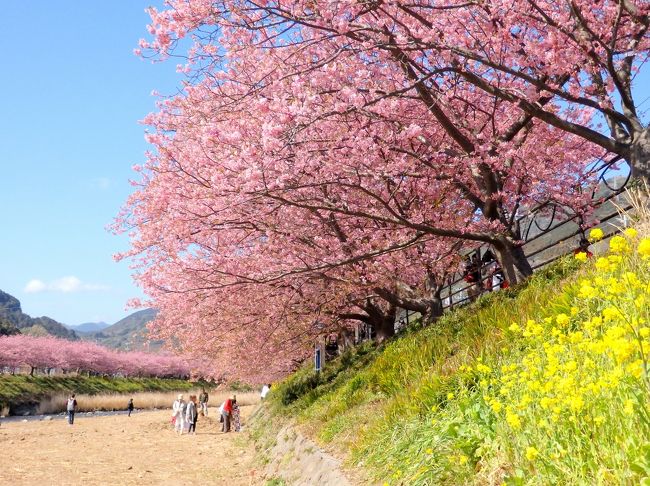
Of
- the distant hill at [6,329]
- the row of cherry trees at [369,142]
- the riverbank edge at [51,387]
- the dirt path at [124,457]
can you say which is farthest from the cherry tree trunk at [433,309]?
the distant hill at [6,329]

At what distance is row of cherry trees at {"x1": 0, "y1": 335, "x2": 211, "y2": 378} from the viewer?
66375mm

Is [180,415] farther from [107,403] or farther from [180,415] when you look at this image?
[107,403]

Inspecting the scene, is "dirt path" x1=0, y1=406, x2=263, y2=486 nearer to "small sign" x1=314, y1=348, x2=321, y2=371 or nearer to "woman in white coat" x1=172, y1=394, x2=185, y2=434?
"woman in white coat" x1=172, y1=394, x2=185, y2=434

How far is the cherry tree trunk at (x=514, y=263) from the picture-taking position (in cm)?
1022

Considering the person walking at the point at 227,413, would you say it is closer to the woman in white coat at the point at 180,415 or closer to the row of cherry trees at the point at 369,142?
the woman in white coat at the point at 180,415

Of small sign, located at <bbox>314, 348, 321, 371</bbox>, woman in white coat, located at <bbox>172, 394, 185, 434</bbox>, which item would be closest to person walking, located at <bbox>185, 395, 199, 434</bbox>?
woman in white coat, located at <bbox>172, 394, 185, 434</bbox>

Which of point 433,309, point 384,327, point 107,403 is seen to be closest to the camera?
point 433,309

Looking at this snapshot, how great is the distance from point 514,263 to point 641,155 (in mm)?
3000

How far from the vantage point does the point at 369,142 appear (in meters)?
8.73

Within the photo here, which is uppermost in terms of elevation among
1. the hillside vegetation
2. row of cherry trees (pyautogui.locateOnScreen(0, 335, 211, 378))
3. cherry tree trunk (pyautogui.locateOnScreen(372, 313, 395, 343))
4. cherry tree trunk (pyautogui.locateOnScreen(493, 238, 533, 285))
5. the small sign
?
row of cherry trees (pyautogui.locateOnScreen(0, 335, 211, 378))

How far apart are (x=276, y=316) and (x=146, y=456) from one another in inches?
294

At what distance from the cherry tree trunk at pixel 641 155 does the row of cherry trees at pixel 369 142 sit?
0.02 metres

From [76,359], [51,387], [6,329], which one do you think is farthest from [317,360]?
[6,329]

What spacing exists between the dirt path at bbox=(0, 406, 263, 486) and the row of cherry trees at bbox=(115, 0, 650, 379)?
154 inches
